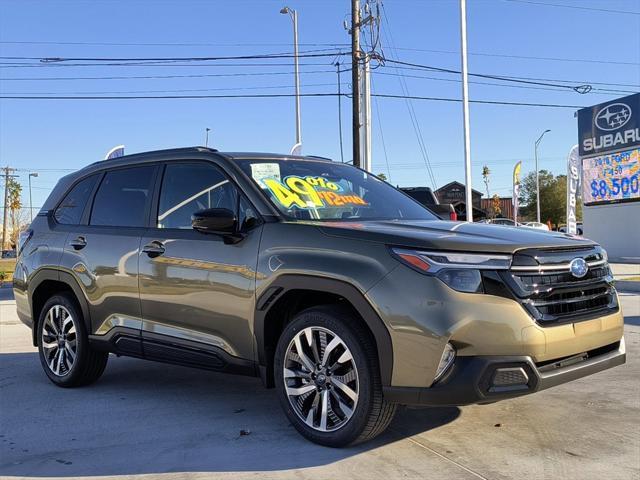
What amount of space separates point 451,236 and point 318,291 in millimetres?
863

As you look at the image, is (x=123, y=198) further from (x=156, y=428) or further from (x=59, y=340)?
(x=156, y=428)

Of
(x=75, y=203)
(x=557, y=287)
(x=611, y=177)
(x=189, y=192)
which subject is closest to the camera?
(x=557, y=287)

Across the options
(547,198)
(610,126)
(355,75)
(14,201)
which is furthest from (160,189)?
(14,201)

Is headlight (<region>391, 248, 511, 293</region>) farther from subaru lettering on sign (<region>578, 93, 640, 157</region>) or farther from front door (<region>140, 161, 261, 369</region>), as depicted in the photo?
subaru lettering on sign (<region>578, 93, 640, 157</region>)

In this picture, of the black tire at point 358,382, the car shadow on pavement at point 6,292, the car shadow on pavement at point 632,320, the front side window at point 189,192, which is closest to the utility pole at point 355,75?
the car shadow on pavement at point 6,292

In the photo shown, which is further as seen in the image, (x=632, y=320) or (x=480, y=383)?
(x=632, y=320)

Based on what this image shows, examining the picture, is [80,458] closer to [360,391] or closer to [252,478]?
[252,478]

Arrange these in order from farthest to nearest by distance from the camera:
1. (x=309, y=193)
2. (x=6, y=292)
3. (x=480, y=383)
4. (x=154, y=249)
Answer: (x=6, y=292)
(x=154, y=249)
(x=309, y=193)
(x=480, y=383)

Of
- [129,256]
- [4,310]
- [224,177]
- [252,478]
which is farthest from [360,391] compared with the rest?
[4,310]

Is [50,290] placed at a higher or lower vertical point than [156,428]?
higher

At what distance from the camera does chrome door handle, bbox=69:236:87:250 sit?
17.7 ft

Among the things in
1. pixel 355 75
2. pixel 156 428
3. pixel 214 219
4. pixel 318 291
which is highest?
pixel 355 75

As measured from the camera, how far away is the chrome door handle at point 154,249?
15.4 feet

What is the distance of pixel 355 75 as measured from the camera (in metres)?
20.4
